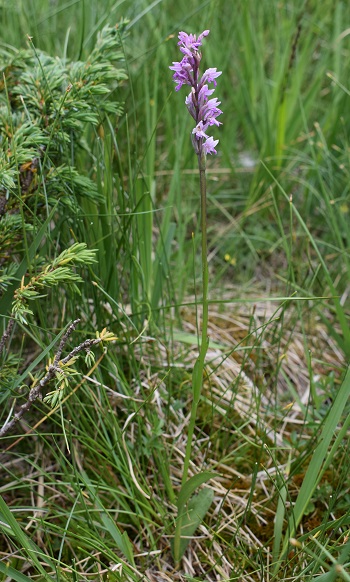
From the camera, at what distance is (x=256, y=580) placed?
58.1 inches

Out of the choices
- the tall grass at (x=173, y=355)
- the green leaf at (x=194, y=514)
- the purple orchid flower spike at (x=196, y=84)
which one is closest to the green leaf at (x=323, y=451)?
the tall grass at (x=173, y=355)

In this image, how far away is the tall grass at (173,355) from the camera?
147cm

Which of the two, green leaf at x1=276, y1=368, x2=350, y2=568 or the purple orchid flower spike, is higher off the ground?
the purple orchid flower spike

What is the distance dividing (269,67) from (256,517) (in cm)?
251

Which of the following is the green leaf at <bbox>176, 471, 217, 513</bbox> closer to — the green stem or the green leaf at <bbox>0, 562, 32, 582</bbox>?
the green stem

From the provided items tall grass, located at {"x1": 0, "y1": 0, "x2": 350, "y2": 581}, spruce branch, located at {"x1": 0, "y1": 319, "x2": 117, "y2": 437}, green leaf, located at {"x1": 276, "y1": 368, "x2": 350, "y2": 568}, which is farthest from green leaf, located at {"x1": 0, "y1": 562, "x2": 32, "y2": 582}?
green leaf, located at {"x1": 276, "y1": 368, "x2": 350, "y2": 568}

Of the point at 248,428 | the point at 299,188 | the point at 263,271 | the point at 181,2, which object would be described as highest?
the point at 181,2

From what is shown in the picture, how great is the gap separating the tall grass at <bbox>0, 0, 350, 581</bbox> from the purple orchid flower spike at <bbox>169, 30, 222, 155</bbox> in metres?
0.40

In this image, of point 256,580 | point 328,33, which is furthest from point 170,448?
point 328,33

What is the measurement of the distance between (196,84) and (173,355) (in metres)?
0.87

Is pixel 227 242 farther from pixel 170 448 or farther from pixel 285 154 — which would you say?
pixel 170 448

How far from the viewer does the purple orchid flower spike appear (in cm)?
119

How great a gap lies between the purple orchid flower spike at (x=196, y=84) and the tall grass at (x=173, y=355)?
0.40m

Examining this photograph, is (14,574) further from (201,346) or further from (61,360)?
(201,346)
